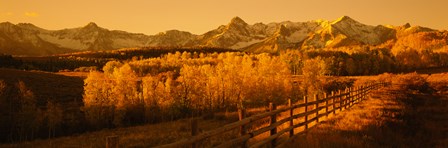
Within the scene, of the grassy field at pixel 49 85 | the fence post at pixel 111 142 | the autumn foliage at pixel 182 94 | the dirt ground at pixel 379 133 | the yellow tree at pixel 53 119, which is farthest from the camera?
the grassy field at pixel 49 85

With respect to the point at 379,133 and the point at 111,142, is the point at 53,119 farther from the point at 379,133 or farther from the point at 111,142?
the point at 111,142

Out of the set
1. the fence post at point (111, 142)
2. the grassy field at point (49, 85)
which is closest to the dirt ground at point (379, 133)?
the fence post at point (111, 142)

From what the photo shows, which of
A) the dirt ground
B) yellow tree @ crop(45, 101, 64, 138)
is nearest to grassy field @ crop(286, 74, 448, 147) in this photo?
the dirt ground

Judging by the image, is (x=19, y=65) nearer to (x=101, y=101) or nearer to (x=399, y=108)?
(x=101, y=101)

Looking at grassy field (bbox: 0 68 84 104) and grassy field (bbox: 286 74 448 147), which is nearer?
grassy field (bbox: 286 74 448 147)

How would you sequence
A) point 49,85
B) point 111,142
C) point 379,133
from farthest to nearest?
point 49,85 → point 379,133 → point 111,142

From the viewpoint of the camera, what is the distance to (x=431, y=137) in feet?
45.5

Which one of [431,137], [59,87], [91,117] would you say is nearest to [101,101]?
[91,117]

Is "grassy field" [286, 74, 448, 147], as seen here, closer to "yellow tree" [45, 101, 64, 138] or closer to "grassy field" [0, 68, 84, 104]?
"yellow tree" [45, 101, 64, 138]

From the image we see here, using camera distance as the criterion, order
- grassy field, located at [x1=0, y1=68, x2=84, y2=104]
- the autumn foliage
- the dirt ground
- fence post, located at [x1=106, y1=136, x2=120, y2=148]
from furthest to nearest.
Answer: grassy field, located at [x1=0, y1=68, x2=84, y2=104] < the autumn foliage < the dirt ground < fence post, located at [x1=106, y1=136, x2=120, y2=148]

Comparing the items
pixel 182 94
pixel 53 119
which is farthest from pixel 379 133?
pixel 182 94

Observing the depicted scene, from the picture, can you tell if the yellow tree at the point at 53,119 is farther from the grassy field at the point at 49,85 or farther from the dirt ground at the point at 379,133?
the dirt ground at the point at 379,133

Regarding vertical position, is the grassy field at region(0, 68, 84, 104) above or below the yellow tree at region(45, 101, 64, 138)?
above

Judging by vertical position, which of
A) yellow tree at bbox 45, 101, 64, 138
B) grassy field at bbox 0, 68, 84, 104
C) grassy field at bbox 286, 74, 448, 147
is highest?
grassy field at bbox 286, 74, 448, 147
